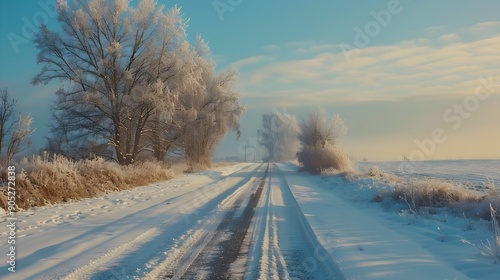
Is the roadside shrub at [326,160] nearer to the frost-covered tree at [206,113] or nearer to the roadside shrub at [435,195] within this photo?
the frost-covered tree at [206,113]

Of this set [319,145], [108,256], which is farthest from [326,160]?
[108,256]

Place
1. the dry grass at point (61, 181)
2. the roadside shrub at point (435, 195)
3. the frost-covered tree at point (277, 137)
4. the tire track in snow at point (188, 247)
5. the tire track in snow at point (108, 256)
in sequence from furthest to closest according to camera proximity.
Result: the frost-covered tree at point (277, 137) < the dry grass at point (61, 181) < the roadside shrub at point (435, 195) < the tire track in snow at point (188, 247) < the tire track in snow at point (108, 256)

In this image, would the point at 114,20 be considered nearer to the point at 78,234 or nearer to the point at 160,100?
the point at 160,100

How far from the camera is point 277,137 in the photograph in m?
114

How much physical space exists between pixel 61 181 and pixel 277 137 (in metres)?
101

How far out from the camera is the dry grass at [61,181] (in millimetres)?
12281

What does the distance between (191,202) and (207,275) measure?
8.93 m

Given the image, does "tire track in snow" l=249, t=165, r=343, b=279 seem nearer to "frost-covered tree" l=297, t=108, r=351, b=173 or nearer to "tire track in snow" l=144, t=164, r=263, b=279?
"tire track in snow" l=144, t=164, r=263, b=279

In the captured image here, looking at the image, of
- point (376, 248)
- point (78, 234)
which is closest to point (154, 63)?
point (78, 234)

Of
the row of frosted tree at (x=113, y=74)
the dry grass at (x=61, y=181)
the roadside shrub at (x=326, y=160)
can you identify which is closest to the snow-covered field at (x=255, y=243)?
the dry grass at (x=61, y=181)

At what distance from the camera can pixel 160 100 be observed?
26.7 metres

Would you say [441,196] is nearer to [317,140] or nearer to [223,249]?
[223,249]

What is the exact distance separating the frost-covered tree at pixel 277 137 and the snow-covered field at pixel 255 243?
319 ft

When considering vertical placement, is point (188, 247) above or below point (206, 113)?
below
